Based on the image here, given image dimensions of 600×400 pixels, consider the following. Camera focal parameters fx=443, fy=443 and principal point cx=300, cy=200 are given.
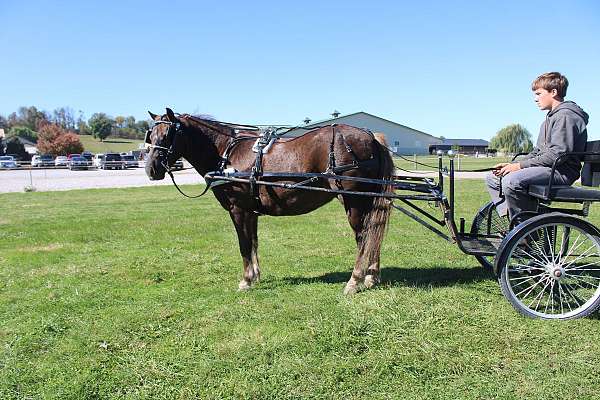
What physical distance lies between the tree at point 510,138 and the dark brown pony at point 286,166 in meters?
90.5

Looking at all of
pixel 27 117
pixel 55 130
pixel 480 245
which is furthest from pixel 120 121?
pixel 480 245

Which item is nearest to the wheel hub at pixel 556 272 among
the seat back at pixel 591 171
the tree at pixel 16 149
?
the seat back at pixel 591 171

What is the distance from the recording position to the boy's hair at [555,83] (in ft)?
15.6

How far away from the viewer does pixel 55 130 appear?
8138cm

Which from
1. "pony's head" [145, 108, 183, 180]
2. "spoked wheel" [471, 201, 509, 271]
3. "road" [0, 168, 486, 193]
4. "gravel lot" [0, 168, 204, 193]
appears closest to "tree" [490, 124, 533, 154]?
"road" [0, 168, 486, 193]

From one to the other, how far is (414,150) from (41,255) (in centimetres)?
8454

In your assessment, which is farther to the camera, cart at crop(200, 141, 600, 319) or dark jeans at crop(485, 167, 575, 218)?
dark jeans at crop(485, 167, 575, 218)

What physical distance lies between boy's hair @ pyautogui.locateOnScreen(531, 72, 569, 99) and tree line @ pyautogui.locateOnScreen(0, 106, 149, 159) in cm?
3521

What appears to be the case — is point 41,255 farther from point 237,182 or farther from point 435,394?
point 435,394

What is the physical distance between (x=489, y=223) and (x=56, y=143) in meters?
84.6

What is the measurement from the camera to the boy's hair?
477 centimetres

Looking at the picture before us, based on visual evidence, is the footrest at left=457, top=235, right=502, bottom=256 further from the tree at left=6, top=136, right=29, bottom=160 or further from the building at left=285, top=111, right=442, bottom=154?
the tree at left=6, top=136, right=29, bottom=160

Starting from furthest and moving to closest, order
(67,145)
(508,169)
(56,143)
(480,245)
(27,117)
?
(27,117) < (67,145) < (56,143) < (480,245) < (508,169)

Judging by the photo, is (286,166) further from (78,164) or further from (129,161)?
(78,164)
